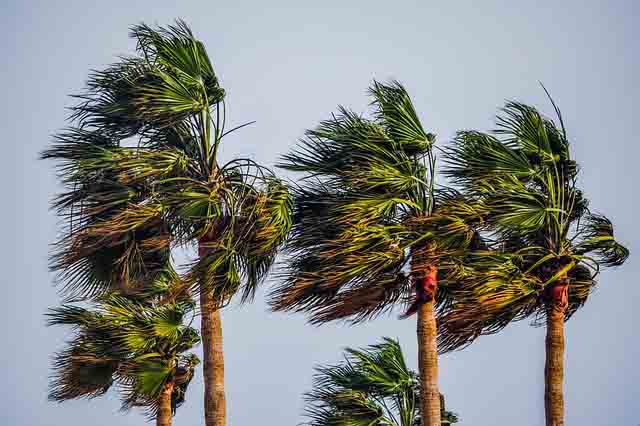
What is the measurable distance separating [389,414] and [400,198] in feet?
11.9

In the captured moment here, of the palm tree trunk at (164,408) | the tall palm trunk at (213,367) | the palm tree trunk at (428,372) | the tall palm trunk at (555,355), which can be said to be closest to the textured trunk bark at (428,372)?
the palm tree trunk at (428,372)

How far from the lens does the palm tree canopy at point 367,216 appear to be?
19.7m

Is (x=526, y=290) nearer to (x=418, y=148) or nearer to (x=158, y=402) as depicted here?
(x=418, y=148)

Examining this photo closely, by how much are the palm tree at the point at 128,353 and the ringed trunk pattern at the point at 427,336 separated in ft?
15.9

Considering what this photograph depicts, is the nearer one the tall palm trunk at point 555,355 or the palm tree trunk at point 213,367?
the tall palm trunk at point 555,355

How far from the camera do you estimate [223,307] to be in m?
20.0

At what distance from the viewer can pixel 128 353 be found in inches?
962

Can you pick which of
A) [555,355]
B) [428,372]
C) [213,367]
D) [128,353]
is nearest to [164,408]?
[128,353]

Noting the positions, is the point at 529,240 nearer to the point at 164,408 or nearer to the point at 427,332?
the point at 427,332

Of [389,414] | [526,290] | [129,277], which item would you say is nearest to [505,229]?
[526,290]

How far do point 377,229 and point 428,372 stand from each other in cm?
218

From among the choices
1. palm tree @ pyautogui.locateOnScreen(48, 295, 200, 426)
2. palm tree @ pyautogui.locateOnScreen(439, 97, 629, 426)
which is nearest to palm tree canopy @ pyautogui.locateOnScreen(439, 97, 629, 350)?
palm tree @ pyautogui.locateOnScreen(439, 97, 629, 426)

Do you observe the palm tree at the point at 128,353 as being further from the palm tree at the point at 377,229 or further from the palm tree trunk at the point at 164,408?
the palm tree at the point at 377,229

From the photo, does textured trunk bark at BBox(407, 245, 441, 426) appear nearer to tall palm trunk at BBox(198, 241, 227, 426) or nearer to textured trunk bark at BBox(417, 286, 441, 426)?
textured trunk bark at BBox(417, 286, 441, 426)
